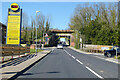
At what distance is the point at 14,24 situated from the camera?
25.2 metres

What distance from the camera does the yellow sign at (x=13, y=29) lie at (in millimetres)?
25133

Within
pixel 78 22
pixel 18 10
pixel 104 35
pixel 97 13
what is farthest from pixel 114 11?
pixel 18 10

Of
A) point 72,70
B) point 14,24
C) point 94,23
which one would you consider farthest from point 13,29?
point 94,23

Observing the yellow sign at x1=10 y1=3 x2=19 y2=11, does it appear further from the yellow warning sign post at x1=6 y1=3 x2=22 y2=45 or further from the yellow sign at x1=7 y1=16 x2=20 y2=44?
the yellow sign at x1=7 y1=16 x2=20 y2=44

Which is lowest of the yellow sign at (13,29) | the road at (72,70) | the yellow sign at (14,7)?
the road at (72,70)

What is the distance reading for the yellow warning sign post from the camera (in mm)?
25172

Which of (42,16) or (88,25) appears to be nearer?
(88,25)

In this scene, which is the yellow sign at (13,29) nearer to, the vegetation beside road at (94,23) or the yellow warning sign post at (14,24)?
the yellow warning sign post at (14,24)

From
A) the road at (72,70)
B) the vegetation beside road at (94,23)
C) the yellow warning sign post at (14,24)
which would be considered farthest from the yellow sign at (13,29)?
the vegetation beside road at (94,23)

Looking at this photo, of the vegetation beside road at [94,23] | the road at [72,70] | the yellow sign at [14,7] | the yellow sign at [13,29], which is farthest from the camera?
the vegetation beside road at [94,23]

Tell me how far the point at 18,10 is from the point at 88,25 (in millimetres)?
31034

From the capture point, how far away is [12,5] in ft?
83.5

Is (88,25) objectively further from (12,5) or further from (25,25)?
(12,5)

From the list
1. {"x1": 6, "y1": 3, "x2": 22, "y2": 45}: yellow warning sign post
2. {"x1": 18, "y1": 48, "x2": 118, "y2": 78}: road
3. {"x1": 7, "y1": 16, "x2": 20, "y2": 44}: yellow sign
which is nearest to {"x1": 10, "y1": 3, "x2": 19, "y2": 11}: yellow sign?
{"x1": 6, "y1": 3, "x2": 22, "y2": 45}: yellow warning sign post
